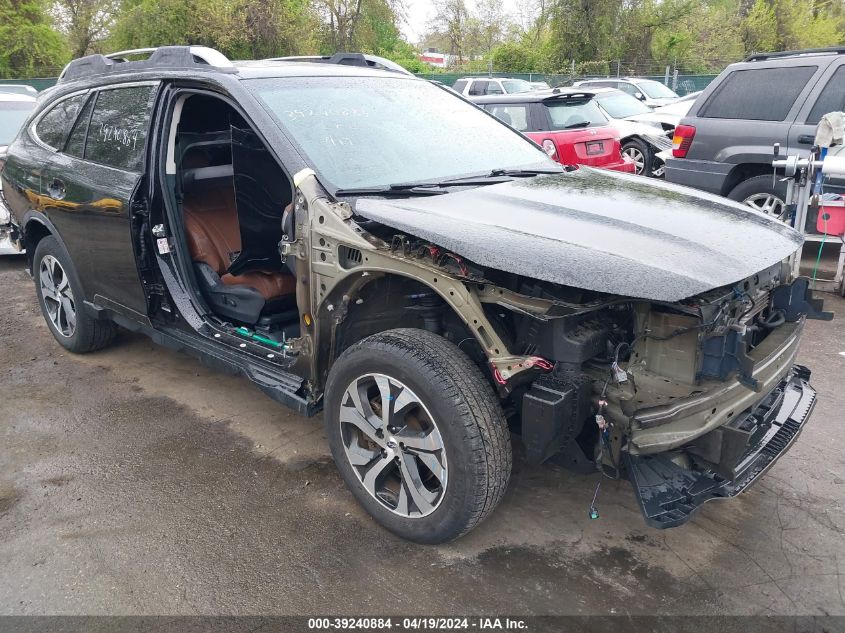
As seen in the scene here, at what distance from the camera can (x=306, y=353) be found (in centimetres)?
324

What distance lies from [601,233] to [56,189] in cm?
364

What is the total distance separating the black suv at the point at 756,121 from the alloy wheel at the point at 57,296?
6.19m

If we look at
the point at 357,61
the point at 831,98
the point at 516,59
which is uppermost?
the point at 516,59

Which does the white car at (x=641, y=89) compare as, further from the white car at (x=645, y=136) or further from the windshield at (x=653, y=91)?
the white car at (x=645, y=136)

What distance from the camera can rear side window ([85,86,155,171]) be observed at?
153 inches

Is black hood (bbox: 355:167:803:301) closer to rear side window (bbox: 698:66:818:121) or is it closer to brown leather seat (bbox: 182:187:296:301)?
brown leather seat (bbox: 182:187:296:301)

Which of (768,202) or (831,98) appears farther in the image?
(768,202)

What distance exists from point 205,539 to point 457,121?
8.51 ft

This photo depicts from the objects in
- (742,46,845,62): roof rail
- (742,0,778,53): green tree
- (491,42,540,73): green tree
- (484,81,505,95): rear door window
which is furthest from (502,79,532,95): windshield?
(742,0,778,53): green tree

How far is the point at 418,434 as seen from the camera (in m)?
2.77

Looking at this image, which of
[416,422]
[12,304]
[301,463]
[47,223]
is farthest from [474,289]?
[12,304]

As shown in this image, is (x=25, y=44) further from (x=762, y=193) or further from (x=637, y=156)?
(x=762, y=193)

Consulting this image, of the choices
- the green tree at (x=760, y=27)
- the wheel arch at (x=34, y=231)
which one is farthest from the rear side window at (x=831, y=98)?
the green tree at (x=760, y=27)

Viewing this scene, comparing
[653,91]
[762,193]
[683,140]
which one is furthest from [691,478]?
[653,91]
